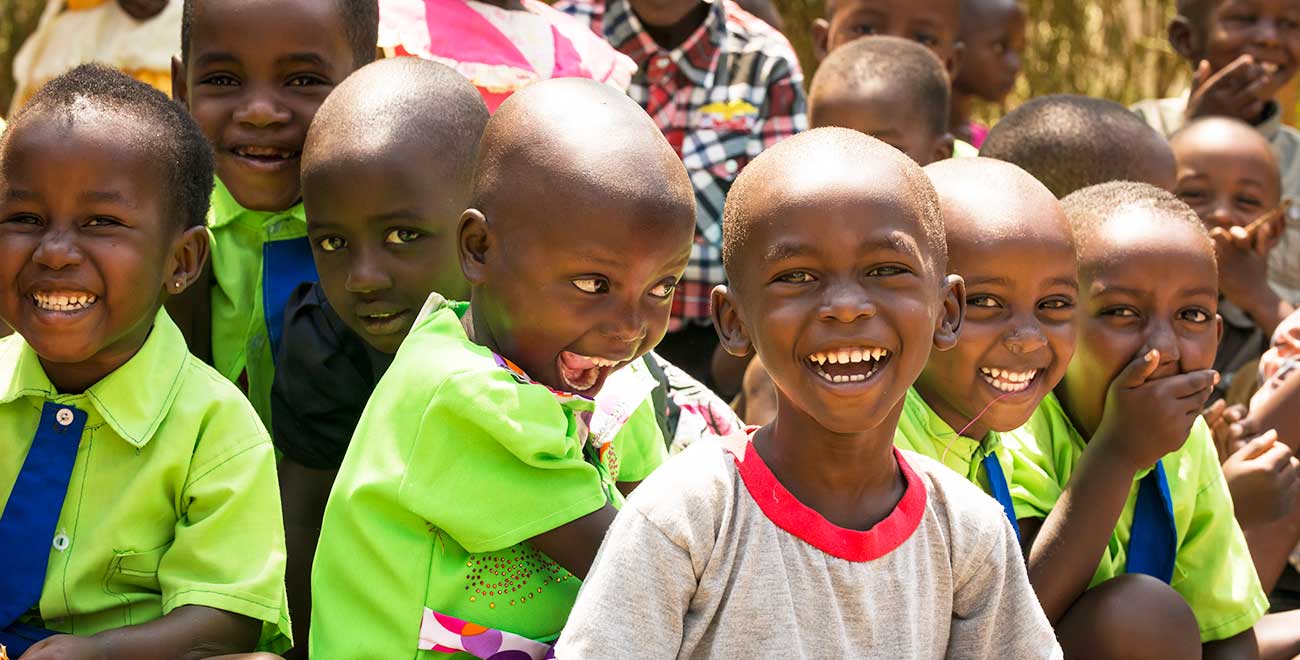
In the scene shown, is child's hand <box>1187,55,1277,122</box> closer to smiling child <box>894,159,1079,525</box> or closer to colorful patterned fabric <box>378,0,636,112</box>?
colorful patterned fabric <box>378,0,636,112</box>

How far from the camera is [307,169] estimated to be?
114 inches

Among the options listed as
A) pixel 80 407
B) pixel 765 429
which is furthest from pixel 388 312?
pixel 765 429

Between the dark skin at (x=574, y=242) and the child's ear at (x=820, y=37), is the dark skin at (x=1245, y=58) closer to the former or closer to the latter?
→ the child's ear at (x=820, y=37)

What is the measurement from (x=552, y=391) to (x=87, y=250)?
0.78 meters

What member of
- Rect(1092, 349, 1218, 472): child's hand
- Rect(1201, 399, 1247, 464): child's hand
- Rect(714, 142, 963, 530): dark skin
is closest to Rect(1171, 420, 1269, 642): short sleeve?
Rect(1092, 349, 1218, 472): child's hand

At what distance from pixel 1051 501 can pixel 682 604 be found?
48.7 inches

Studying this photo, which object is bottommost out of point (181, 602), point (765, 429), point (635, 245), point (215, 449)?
point (181, 602)

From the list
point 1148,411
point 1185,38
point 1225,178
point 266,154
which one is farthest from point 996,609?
point 1185,38

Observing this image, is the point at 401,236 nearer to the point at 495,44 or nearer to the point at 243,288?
the point at 243,288

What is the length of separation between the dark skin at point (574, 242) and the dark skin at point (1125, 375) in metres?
0.94

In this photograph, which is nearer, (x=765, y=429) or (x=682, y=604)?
(x=682, y=604)

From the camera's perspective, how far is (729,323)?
2.22 meters

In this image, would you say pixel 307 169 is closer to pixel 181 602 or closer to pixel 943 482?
pixel 181 602

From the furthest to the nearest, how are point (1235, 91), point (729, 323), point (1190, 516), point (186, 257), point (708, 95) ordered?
point (1235, 91)
point (708, 95)
point (1190, 516)
point (186, 257)
point (729, 323)
